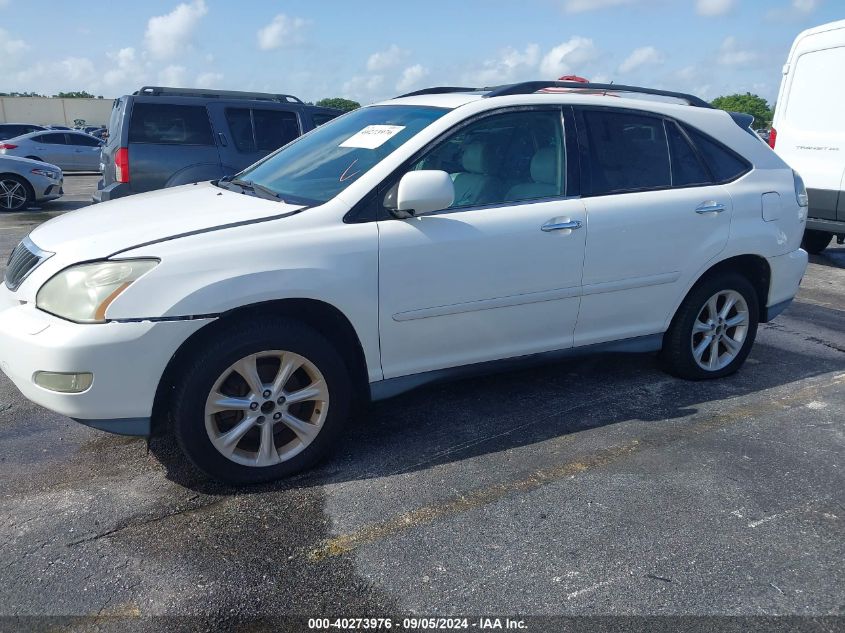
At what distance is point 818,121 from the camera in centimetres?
868

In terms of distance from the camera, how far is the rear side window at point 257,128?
347 inches

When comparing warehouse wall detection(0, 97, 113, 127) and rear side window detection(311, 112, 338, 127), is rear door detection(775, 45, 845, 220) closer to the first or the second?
rear side window detection(311, 112, 338, 127)

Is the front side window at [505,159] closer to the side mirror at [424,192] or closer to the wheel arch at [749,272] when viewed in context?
the side mirror at [424,192]

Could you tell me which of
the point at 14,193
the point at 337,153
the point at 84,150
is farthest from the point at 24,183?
the point at 337,153

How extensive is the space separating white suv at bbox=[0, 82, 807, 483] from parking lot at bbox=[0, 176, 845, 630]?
1.16 ft

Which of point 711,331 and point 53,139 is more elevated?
point 53,139

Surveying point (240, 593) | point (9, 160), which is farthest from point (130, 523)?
point (9, 160)

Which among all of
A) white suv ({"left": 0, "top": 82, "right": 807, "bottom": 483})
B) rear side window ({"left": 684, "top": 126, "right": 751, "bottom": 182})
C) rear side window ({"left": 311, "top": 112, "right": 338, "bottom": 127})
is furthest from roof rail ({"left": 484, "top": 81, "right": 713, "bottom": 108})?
rear side window ({"left": 311, "top": 112, "right": 338, "bottom": 127})

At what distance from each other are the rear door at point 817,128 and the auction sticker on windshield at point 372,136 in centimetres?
660

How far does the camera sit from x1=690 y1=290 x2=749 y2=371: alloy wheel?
4.59m

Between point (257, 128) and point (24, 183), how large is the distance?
261 inches

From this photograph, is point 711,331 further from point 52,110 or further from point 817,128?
point 52,110

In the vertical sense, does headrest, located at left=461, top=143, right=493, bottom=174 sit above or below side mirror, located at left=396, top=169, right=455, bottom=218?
above

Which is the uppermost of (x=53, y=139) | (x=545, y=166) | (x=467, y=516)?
(x=53, y=139)
